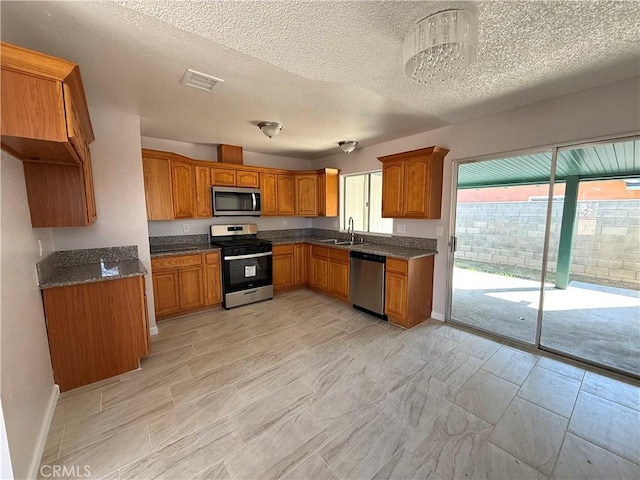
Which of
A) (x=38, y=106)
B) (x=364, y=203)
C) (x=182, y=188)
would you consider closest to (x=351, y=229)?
(x=364, y=203)

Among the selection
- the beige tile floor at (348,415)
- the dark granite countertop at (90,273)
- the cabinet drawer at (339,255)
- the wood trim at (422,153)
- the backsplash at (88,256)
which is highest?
the wood trim at (422,153)

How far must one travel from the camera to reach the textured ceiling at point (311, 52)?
4.31ft

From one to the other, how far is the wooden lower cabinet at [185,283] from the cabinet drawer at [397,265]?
241 centimetres

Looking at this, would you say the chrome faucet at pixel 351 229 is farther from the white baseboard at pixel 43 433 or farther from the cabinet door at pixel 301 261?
the white baseboard at pixel 43 433

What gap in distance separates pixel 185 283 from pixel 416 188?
3.31m

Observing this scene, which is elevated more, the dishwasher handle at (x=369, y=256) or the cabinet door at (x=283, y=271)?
the dishwasher handle at (x=369, y=256)

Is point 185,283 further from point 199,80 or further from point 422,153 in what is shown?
point 422,153

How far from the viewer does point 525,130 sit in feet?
8.50

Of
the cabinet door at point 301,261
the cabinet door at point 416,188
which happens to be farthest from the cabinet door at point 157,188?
the cabinet door at point 416,188

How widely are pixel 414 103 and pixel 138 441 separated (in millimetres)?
3442

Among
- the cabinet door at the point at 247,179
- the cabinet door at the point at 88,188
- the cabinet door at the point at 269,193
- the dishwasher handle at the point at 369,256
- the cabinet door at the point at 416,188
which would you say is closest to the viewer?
the cabinet door at the point at 88,188

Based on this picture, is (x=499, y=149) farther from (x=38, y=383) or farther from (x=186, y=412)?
(x=38, y=383)

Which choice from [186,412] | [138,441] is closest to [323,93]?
[186,412]

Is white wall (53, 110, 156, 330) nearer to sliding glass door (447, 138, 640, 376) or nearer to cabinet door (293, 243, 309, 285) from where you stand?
cabinet door (293, 243, 309, 285)
